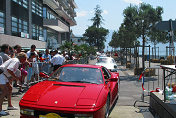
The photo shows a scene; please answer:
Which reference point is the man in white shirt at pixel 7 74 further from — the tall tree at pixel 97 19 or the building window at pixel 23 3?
the tall tree at pixel 97 19

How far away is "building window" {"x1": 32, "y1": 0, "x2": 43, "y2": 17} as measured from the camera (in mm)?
29642

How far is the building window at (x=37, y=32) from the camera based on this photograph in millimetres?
29312

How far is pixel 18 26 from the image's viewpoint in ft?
77.8

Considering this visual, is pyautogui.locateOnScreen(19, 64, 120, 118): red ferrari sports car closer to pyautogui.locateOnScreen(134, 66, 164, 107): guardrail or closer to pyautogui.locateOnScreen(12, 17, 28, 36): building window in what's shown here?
pyautogui.locateOnScreen(134, 66, 164, 107): guardrail

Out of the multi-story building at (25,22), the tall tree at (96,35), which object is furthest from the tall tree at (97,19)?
the multi-story building at (25,22)

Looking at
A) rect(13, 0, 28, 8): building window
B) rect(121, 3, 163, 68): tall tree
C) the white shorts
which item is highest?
rect(13, 0, 28, 8): building window

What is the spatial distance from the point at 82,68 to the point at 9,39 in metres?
17.0

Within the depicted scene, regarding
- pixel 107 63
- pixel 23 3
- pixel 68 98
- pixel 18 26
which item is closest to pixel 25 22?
pixel 23 3

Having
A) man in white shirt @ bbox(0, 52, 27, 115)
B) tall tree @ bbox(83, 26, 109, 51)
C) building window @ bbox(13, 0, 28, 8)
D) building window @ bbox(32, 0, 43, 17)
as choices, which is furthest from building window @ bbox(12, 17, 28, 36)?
tall tree @ bbox(83, 26, 109, 51)

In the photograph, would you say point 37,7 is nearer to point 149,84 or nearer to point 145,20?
point 145,20

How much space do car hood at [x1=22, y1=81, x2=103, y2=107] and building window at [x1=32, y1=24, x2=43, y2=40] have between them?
25.5 metres

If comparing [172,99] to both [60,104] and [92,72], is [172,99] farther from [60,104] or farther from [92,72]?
[60,104]

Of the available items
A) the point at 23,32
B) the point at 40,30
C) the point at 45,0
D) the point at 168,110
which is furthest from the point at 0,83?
the point at 45,0

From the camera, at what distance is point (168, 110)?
15.3 feet
